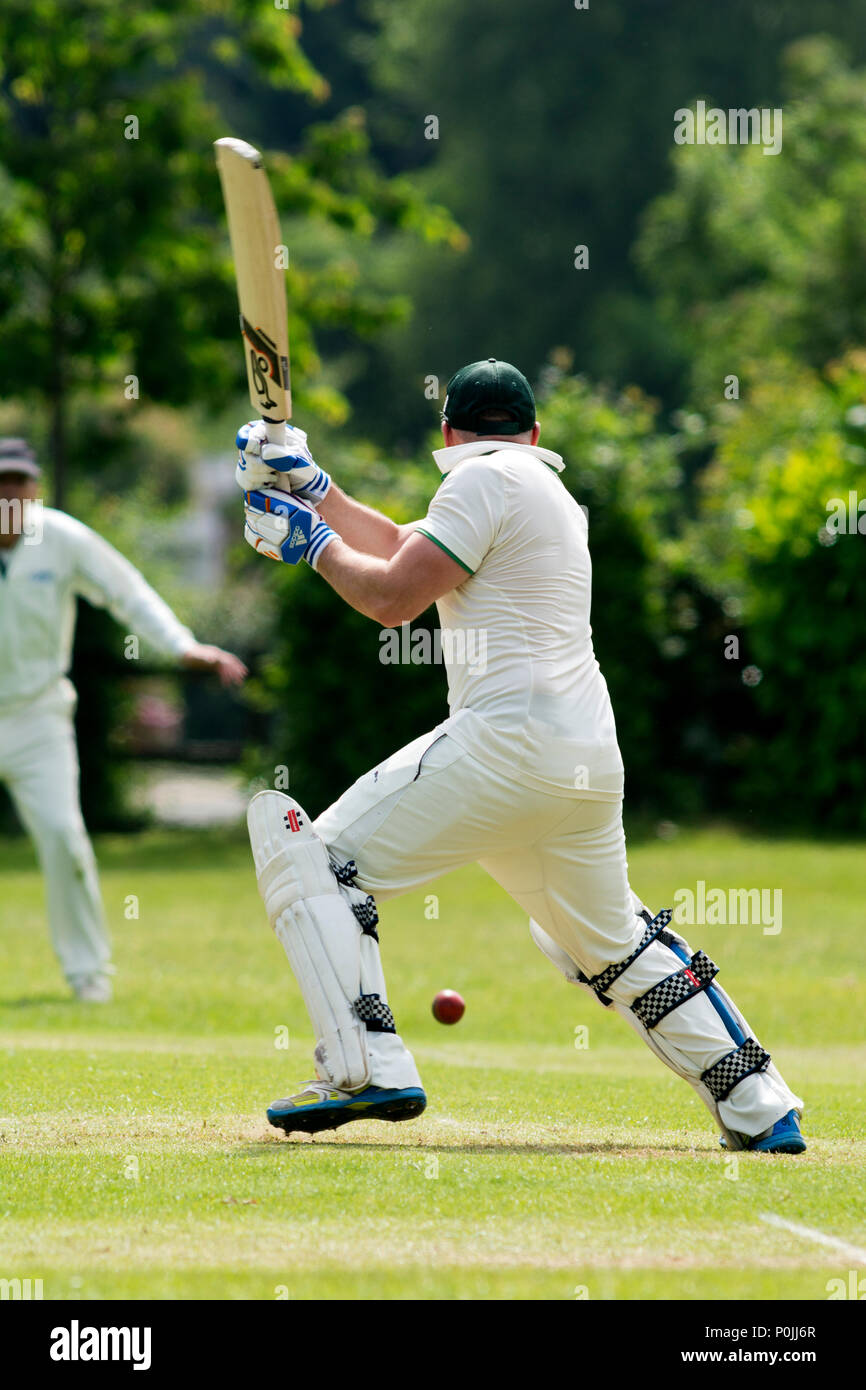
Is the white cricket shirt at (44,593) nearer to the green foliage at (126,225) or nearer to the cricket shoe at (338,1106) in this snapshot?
the cricket shoe at (338,1106)

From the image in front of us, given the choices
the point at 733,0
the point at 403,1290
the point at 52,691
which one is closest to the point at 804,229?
the point at 733,0

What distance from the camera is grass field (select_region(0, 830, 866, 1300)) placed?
427 centimetres

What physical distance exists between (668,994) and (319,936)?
44.5 inches

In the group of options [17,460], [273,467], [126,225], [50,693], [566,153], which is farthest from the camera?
[566,153]

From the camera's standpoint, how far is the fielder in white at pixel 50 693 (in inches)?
418

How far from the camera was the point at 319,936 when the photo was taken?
18.9 ft

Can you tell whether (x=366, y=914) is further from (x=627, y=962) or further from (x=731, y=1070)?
(x=731, y=1070)

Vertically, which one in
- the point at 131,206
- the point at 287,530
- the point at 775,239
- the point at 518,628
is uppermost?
the point at 775,239

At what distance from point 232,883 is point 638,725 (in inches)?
193

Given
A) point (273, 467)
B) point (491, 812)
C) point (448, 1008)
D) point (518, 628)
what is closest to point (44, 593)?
point (448, 1008)

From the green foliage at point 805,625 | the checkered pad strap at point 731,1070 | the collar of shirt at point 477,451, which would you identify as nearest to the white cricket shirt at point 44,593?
the collar of shirt at point 477,451

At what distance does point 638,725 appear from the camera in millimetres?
20531

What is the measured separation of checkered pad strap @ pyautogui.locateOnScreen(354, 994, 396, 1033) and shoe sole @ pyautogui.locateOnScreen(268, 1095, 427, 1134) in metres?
0.22

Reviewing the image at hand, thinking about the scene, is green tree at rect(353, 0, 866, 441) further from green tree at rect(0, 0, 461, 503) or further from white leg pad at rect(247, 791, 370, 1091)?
white leg pad at rect(247, 791, 370, 1091)
